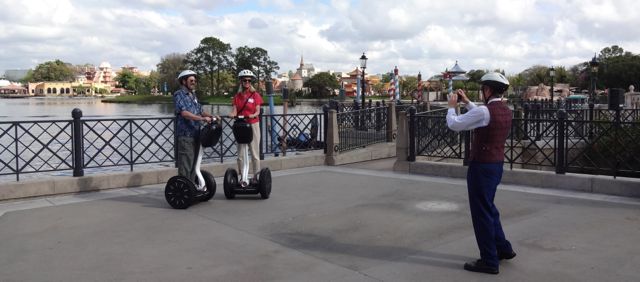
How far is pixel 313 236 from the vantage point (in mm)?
5949

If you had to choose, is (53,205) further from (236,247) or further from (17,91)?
(17,91)

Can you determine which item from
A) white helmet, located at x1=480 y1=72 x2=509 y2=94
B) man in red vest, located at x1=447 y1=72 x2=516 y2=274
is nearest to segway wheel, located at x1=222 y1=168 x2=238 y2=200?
man in red vest, located at x1=447 y1=72 x2=516 y2=274

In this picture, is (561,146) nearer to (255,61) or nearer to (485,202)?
(485,202)

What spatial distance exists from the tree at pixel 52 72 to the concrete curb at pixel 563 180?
7058 inches

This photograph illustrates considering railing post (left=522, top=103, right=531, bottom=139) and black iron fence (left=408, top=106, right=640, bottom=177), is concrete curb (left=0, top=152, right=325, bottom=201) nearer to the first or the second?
black iron fence (left=408, top=106, right=640, bottom=177)

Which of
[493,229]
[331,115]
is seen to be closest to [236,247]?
[493,229]

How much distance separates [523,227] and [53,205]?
630 centimetres

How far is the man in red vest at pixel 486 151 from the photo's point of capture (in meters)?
4.52

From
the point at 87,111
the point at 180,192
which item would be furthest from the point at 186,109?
the point at 87,111

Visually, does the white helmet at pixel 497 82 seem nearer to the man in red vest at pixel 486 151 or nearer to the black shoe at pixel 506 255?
the man in red vest at pixel 486 151

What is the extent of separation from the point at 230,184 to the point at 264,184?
50cm

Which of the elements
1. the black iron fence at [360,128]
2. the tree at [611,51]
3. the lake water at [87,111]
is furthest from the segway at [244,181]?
the tree at [611,51]

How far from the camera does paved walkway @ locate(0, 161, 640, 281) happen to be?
4.75 metres

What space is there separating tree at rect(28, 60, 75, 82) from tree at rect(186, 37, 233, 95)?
276 ft
